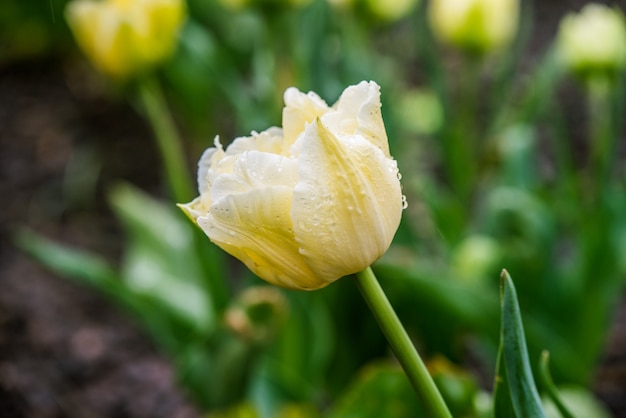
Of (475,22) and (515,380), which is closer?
(515,380)

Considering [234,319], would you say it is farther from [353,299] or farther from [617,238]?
[617,238]

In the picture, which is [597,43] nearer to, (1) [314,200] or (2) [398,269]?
(2) [398,269]

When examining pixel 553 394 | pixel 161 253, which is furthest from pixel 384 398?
pixel 161 253

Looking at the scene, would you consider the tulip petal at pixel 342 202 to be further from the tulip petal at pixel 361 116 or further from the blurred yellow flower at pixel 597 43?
the blurred yellow flower at pixel 597 43

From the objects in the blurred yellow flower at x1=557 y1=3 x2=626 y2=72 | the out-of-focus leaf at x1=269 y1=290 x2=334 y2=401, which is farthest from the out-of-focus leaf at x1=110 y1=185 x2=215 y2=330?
the blurred yellow flower at x1=557 y1=3 x2=626 y2=72

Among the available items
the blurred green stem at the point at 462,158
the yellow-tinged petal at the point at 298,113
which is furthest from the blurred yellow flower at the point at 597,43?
the yellow-tinged petal at the point at 298,113

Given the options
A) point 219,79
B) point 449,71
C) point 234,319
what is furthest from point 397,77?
point 234,319
